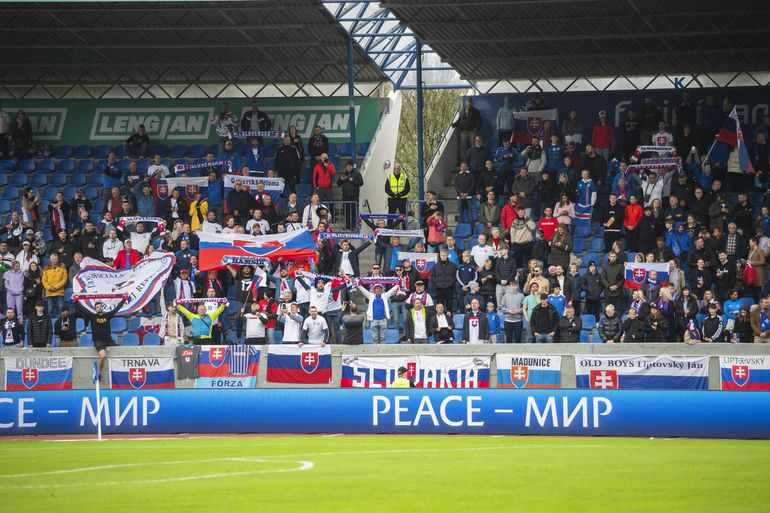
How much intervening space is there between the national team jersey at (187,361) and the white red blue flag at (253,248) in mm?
3346

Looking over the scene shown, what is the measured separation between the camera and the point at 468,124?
32375 mm

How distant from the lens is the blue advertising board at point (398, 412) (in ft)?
62.8

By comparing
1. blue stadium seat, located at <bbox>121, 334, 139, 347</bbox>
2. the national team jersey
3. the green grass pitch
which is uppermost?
blue stadium seat, located at <bbox>121, 334, 139, 347</bbox>

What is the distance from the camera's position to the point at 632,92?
109 feet

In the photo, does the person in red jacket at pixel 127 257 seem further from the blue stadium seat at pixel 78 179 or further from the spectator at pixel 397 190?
the blue stadium seat at pixel 78 179

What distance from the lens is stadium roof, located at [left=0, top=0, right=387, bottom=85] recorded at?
30125 mm

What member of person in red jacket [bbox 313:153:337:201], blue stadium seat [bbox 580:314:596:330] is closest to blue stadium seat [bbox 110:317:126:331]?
person in red jacket [bbox 313:153:337:201]

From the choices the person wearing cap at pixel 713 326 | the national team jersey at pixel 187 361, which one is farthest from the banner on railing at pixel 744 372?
the national team jersey at pixel 187 361

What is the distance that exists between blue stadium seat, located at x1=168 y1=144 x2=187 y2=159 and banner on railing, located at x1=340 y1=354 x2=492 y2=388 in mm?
13749

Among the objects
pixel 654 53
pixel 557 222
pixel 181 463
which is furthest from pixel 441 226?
pixel 181 463

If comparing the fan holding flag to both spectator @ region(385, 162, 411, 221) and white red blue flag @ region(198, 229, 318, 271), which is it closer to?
spectator @ region(385, 162, 411, 221)

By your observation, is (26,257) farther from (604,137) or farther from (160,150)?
(604,137)

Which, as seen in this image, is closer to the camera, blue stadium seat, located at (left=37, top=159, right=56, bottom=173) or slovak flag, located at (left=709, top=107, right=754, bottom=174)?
slovak flag, located at (left=709, top=107, right=754, bottom=174)

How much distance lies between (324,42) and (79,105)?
9035 mm
